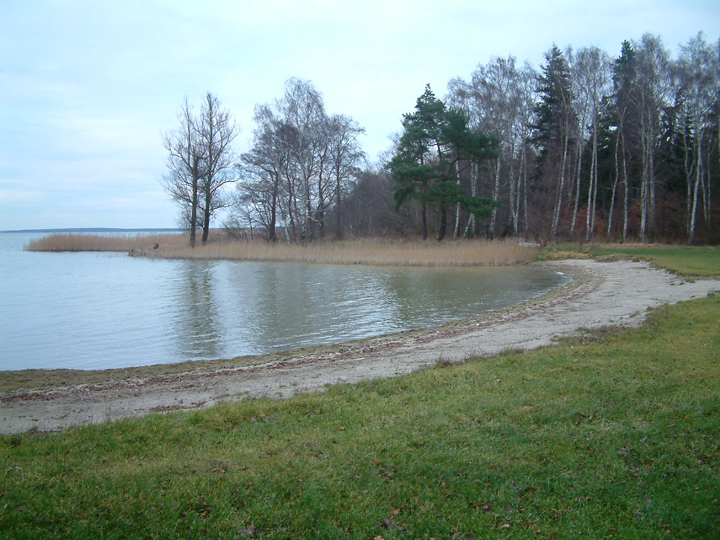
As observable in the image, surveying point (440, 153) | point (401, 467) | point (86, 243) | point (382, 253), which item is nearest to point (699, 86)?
point (440, 153)

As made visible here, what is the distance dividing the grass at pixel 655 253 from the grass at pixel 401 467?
54.0 ft

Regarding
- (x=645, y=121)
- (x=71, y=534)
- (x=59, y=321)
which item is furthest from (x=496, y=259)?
(x=71, y=534)

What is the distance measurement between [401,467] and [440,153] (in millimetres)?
35670

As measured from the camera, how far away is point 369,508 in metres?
3.73

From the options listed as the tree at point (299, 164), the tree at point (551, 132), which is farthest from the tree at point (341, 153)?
the tree at point (551, 132)

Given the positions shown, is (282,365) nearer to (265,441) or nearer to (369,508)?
(265,441)

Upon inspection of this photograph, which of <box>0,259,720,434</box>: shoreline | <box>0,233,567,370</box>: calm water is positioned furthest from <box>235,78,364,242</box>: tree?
<box>0,259,720,434</box>: shoreline

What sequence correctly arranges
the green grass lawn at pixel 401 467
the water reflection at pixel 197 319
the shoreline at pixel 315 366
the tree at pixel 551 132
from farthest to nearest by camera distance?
the tree at pixel 551 132, the water reflection at pixel 197 319, the shoreline at pixel 315 366, the green grass lawn at pixel 401 467

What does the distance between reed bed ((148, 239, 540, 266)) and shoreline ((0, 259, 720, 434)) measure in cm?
1472

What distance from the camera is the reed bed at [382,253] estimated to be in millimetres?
30266

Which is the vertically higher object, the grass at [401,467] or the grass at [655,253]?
the grass at [655,253]

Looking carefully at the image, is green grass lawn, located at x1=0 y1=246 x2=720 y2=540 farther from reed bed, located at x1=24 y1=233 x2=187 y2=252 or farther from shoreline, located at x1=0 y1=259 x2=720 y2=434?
reed bed, located at x1=24 y1=233 x2=187 y2=252

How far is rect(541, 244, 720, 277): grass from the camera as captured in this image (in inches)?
820

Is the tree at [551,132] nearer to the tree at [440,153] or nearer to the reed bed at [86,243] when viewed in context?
the tree at [440,153]
